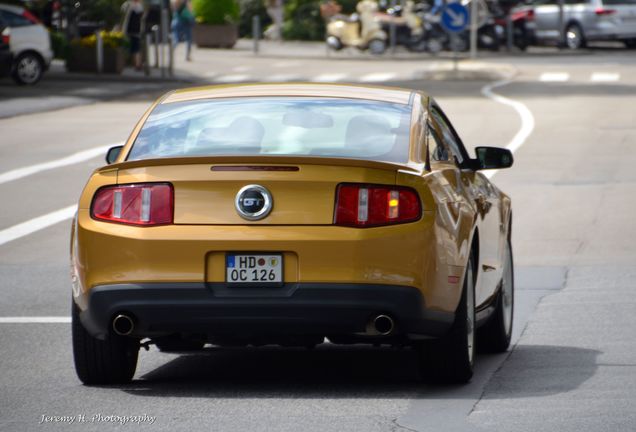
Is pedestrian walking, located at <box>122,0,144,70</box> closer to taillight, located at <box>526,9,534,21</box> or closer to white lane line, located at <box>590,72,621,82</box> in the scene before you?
white lane line, located at <box>590,72,621,82</box>

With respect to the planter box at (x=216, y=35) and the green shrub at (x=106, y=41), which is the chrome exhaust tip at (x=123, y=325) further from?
Result: the planter box at (x=216, y=35)

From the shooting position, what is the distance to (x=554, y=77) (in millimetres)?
38125

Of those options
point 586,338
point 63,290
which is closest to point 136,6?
point 63,290

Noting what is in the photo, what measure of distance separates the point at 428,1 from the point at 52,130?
3345cm

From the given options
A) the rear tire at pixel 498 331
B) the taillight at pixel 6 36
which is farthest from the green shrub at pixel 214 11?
the rear tire at pixel 498 331

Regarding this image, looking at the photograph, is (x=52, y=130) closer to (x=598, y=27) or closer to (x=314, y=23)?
(x=598, y=27)

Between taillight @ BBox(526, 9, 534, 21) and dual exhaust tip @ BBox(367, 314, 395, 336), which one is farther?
taillight @ BBox(526, 9, 534, 21)

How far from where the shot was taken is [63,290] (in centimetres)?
1146

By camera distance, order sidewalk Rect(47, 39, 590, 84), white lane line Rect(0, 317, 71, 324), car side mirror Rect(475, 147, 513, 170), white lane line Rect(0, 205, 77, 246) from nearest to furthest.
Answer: car side mirror Rect(475, 147, 513, 170), white lane line Rect(0, 317, 71, 324), white lane line Rect(0, 205, 77, 246), sidewalk Rect(47, 39, 590, 84)

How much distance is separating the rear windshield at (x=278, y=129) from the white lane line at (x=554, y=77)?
29.3 m

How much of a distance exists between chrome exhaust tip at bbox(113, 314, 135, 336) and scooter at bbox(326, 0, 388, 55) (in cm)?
4404

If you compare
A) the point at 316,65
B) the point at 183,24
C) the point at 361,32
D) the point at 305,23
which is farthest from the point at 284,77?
the point at 305,23

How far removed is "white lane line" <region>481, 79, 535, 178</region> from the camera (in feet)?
73.9
